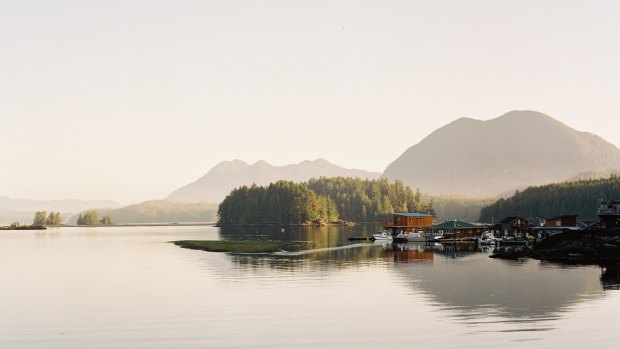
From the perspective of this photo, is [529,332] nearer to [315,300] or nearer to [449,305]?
[449,305]

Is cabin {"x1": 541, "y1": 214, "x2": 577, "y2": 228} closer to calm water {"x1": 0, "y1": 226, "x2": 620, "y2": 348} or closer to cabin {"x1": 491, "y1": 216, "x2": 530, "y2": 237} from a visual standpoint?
cabin {"x1": 491, "y1": 216, "x2": 530, "y2": 237}

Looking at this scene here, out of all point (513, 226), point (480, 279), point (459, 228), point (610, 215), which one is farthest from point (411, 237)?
point (480, 279)

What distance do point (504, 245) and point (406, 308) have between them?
110 m

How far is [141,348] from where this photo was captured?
43.4m

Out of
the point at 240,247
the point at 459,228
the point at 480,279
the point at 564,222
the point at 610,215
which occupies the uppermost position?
the point at 610,215

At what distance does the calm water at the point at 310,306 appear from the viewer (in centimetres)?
4603

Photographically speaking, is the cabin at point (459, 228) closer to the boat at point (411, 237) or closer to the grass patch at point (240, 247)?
the boat at point (411, 237)

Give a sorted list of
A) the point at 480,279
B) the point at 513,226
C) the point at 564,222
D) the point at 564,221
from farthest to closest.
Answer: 1. the point at 513,226
2. the point at 564,221
3. the point at 564,222
4. the point at 480,279

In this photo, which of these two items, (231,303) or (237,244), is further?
(237,244)

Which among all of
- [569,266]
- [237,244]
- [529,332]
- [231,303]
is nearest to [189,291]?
[231,303]

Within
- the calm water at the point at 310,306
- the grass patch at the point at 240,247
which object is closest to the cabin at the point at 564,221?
the grass patch at the point at 240,247

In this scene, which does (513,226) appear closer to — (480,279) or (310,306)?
(480,279)

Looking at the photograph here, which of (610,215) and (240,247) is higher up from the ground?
(610,215)

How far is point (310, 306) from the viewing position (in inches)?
2336
